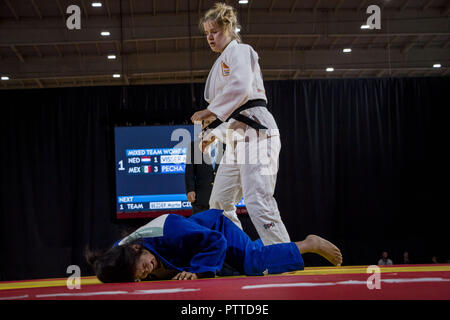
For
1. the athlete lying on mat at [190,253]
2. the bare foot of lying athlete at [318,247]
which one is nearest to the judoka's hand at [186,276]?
the athlete lying on mat at [190,253]

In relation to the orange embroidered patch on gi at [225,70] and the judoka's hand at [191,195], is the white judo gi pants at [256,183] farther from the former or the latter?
the judoka's hand at [191,195]

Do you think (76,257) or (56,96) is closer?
(76,257)

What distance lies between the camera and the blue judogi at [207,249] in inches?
59.3

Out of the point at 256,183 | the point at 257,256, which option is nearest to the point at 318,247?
the point at 257,256

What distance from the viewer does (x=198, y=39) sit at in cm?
774

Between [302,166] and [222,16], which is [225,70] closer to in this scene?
[222,16]

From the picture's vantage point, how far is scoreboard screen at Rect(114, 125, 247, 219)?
5340 millimetres

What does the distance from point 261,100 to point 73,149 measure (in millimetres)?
6074

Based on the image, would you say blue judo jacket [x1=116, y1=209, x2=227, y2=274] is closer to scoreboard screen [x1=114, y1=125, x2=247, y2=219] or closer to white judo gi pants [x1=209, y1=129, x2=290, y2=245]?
white judo gi pants [x1=209, y1=129, x2=290, y2=245]

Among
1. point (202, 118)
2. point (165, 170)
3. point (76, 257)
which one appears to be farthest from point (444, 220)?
point (202, 118)

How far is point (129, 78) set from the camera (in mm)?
9062

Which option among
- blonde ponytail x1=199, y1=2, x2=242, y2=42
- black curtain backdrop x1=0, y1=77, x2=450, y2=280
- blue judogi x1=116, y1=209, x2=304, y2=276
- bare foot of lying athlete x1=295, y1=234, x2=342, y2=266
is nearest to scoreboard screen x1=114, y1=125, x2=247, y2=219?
black curtain backdrop x1=0, y1=77, x2=450, y2=280

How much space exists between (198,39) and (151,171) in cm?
328

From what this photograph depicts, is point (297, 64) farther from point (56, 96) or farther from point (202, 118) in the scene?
point (202, 118)
